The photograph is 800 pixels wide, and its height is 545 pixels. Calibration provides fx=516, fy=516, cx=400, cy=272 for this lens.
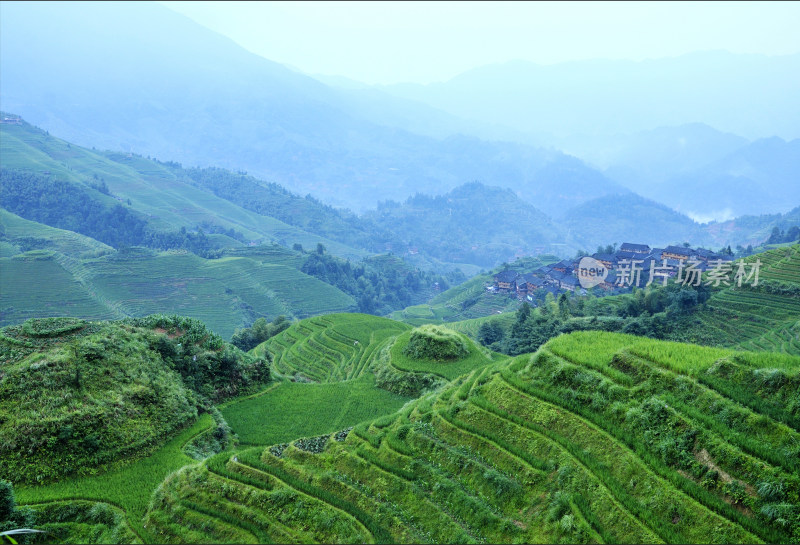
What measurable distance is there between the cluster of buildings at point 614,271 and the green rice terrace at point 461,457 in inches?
1873

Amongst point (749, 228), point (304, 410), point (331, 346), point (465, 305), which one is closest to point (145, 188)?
point (465, 305)

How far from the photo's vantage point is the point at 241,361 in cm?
2295

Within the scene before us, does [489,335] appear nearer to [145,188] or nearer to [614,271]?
[614,271]

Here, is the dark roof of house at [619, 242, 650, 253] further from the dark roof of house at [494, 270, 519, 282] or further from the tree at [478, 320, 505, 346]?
the tree at [478, 320, 505, 346]

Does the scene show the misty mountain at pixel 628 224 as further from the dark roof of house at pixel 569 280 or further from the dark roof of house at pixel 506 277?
the dark roof of house at pixel 569 280

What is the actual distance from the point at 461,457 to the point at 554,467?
6.86 feet

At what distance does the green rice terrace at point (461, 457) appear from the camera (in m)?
9.36

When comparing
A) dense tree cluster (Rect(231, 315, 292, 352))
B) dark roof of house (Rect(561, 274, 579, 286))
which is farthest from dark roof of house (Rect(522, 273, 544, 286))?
dense tree cluster (Rect(231, 315, 292, 352))

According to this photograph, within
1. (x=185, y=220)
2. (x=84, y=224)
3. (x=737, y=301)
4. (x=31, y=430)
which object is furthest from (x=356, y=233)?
(x=31, y=430)

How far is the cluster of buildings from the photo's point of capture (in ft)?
199

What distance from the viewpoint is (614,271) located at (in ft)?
228

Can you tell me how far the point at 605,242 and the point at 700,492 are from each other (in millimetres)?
182810

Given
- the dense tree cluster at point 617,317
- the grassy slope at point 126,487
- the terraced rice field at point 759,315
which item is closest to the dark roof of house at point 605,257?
the dense tree cluster at point 617,317

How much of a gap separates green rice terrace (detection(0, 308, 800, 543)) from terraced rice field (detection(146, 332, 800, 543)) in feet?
0.11
